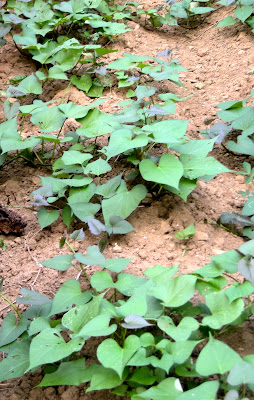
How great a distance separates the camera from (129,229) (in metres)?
2.09

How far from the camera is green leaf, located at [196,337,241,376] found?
1.34 metres

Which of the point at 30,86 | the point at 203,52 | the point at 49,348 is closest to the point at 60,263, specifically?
the point at 49,348

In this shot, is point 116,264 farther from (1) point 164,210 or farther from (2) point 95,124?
(2) point 95,124

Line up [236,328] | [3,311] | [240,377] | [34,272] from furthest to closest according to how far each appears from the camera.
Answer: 1. [34,272]
2. [3,311]
3. [236,328]
4. [240,377]

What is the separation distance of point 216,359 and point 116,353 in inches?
12.0

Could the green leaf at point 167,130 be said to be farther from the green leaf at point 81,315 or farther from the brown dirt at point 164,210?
the green leaf at point 81,315

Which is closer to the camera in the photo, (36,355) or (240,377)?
(240,377)

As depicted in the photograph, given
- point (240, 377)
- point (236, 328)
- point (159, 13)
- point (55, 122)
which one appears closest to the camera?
point (240, 377)

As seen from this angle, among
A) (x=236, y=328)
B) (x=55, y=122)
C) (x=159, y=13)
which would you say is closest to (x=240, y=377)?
(x=236, y=328)

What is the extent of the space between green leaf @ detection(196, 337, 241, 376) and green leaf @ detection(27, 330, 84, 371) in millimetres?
410

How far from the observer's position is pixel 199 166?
2207mm

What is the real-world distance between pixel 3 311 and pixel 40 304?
9.9 inches

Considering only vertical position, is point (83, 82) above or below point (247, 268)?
below

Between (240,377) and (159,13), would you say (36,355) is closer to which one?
(240,377)
